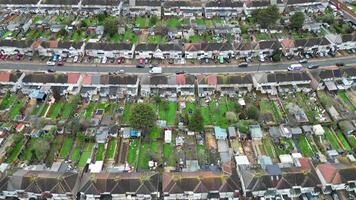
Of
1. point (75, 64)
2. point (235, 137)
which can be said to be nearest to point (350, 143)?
point (235, 137)

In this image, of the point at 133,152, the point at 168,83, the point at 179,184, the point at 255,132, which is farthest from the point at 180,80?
the point at 179,184

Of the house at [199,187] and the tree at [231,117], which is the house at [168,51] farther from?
the house at [199,187]

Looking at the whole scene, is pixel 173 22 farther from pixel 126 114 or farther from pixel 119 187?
pixel 119 187

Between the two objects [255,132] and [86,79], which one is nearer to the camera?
[255,132]

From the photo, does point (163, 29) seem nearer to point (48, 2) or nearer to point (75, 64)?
point (75, 64)

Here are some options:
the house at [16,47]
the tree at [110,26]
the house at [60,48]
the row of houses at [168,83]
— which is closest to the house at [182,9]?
the tree at [110,26]

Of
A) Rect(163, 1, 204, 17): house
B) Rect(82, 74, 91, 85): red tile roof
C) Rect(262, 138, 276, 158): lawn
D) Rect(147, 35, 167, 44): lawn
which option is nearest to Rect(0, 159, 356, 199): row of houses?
Rect(262, 138, 276, 158): lawn
